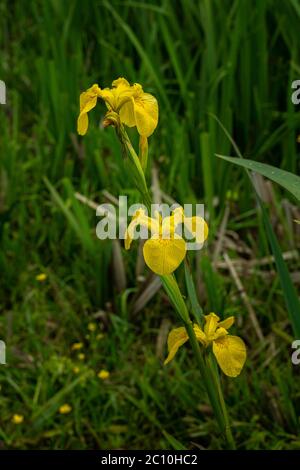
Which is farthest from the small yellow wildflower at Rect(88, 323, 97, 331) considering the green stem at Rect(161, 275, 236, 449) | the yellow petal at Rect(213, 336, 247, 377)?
the yellow petal at Rect(213, 336, 247, 377)

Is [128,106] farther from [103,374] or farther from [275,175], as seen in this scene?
[103,374]

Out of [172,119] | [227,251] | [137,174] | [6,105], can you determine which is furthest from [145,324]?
[6,105]

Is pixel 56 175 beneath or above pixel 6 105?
beneath

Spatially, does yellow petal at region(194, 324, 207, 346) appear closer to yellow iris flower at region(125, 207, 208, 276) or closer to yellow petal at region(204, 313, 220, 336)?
yellow petal at region(204, 313, 220, 336)

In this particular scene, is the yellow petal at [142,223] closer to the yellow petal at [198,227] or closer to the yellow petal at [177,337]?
the yellow petal at [198,227]

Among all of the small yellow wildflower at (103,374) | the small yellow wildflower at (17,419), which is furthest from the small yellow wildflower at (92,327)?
the small yellow wildflower at (17,419)

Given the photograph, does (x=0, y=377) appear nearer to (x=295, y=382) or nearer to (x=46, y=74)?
(x=295, y=382)
